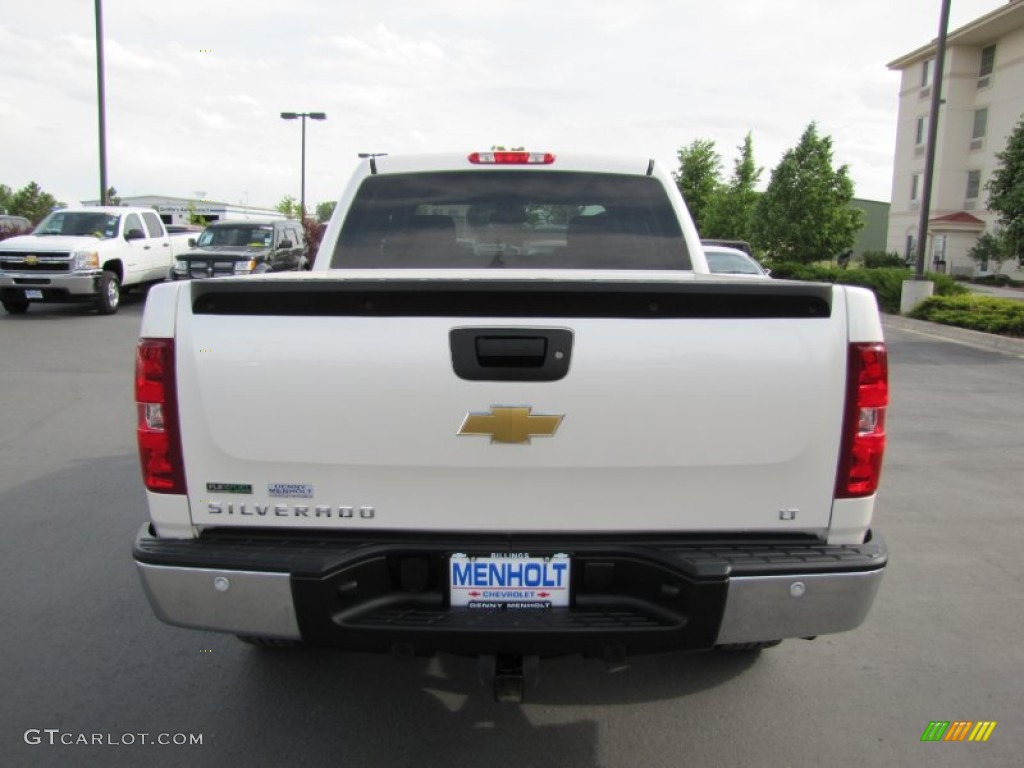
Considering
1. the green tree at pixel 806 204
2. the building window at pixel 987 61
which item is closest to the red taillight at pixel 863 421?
the green tree at pixel 806 204

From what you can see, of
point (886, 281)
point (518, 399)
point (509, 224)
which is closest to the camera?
point (518, 399)

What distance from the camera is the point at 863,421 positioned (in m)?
2.49

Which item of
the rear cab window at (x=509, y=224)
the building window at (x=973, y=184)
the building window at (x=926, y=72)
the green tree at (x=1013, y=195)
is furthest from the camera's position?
the building window at (x=926, y=72)

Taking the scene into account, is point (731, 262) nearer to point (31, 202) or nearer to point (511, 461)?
point (511, 461)

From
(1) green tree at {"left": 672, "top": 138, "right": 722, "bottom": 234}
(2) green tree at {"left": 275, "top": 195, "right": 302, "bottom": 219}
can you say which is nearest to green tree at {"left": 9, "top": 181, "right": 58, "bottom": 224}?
(2) green tree at {"left": 275, "top": 195, "right": 302, "bottom": 219}

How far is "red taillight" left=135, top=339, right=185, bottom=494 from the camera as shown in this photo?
97.3 inches

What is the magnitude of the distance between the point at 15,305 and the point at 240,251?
4.54 metres

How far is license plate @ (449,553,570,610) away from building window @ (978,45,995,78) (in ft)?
158

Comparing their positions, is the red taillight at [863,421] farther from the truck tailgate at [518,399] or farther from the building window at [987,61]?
the building window at [987,61]

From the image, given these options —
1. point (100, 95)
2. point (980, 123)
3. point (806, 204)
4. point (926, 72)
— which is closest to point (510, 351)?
point (100, 95)

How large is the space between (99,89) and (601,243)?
22.0 m

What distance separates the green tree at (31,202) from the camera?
236ft

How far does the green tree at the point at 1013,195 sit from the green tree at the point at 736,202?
22478 millimetres

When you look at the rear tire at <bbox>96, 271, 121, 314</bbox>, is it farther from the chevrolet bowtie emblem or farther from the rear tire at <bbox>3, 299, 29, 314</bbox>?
the chevrolet bowtie emblem
